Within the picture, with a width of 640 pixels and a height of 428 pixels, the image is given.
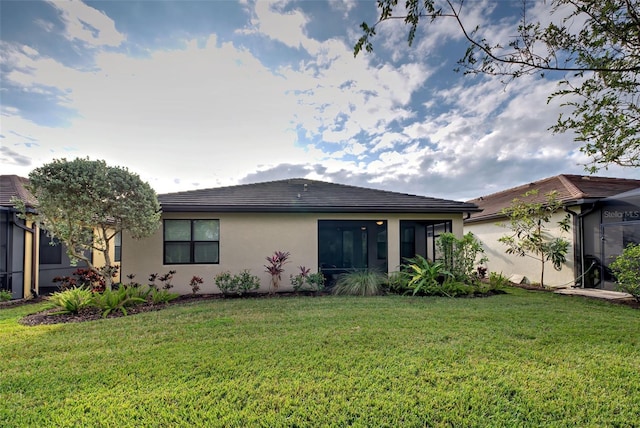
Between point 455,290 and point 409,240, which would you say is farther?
point 409,240

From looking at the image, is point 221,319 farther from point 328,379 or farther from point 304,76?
point 304,76

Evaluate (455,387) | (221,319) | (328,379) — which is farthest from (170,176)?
(455,387)

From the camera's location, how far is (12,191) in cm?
934

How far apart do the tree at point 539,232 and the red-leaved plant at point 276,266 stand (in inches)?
323

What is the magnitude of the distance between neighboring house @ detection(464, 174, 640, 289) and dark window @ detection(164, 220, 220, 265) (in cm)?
1133

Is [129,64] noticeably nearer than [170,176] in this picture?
Yes

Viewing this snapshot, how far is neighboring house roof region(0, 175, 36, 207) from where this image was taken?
846cm

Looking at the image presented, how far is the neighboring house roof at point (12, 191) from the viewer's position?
27.7 feet

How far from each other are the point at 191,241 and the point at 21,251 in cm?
472

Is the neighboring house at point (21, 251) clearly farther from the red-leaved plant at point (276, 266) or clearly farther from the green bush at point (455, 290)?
the green bush at point (455, 290)

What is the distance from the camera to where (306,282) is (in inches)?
351

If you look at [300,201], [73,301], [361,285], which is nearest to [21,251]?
[73,301]

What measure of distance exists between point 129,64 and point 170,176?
4.13 meters

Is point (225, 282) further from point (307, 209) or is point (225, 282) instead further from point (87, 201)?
point (87, 201)
